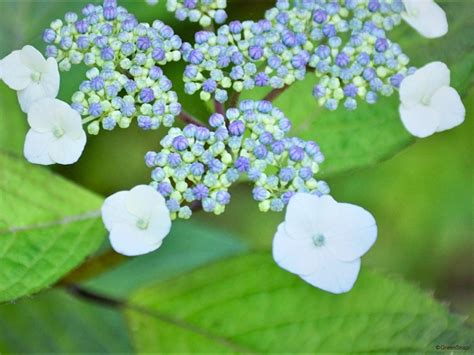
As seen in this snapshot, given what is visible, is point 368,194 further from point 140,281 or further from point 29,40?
point 29,40

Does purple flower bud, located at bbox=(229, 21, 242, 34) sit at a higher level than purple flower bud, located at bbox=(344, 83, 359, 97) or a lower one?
higher

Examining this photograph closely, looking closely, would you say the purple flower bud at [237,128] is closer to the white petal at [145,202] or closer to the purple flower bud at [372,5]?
the white petal at [145,202]

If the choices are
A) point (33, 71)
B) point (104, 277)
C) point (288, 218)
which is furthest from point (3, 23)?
point (288, 218)

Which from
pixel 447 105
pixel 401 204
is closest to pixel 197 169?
pixel 447 105

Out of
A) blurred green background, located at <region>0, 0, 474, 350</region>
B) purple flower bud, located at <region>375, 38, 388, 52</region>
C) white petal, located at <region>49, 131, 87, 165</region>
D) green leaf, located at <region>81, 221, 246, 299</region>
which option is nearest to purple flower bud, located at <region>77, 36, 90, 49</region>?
white petal, located at <region>49, 131, 87, 165</region>

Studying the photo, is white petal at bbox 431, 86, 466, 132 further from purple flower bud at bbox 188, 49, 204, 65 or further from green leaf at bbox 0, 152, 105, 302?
green leaf at bbox 0, 152, 105, 302

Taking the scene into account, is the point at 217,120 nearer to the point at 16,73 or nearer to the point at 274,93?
the point at 274,93

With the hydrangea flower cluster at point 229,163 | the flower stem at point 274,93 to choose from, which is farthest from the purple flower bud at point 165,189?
the flower stem at point 274,93
